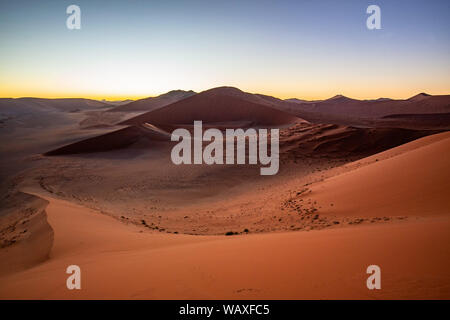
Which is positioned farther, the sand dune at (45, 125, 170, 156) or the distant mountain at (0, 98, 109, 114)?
the distant mountain at (0, 98, 109, 114)

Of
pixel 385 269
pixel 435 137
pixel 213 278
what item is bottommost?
pixel 213 278

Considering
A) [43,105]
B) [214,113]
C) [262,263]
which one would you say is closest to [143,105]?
[43,105]

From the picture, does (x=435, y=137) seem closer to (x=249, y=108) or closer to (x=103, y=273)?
(x=103, y=273)

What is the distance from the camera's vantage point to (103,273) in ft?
10.8

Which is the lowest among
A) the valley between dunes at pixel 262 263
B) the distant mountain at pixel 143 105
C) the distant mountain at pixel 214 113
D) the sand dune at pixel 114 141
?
the valley between dunes at pixel 262 263

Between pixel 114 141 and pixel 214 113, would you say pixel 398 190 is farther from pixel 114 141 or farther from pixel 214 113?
pixel 214 113

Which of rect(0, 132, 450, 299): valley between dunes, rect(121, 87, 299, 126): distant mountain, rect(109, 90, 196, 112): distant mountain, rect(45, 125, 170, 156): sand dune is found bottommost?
rect(0, 132, 450, 299): valley between dunes

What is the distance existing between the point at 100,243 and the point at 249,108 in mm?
35793

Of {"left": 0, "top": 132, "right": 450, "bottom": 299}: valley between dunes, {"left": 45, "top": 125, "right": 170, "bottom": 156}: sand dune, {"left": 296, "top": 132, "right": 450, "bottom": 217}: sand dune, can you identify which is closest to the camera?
{"left": 0, "top": 132, "right": 450, "bottom": 299}: valley between dunes

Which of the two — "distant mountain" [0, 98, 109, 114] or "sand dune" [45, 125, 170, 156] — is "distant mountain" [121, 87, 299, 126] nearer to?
"sand dune" [45, 125, 170, 156]

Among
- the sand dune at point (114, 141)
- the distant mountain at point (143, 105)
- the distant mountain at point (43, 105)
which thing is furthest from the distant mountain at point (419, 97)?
the distant mountain at point (43, 105)

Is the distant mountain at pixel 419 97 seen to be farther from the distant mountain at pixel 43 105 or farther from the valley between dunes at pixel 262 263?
the distant mountain at pixel 43 105

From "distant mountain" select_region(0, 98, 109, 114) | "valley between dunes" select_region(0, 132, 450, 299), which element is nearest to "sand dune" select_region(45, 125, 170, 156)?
"valley between dunes" select_region(0, 132, 450, 299)
